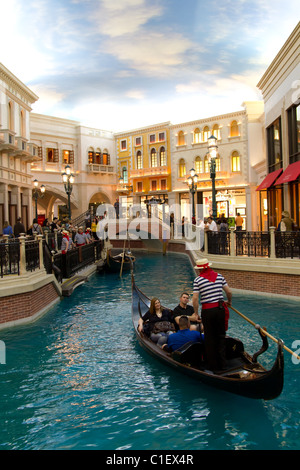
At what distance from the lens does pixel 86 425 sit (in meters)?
4.84

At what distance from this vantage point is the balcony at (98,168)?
34.0 meters

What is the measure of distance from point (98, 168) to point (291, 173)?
22918 mm

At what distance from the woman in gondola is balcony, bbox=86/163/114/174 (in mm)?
27821

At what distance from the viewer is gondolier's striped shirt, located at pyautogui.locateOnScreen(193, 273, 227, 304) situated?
5.21 m

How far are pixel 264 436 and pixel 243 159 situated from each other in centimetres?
2494

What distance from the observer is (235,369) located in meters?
5.29

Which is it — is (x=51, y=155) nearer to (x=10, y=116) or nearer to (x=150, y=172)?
(x=150, y=172)

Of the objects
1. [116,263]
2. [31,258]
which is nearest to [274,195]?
[116,263]

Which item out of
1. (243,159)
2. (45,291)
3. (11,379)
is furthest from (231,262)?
(243,159)

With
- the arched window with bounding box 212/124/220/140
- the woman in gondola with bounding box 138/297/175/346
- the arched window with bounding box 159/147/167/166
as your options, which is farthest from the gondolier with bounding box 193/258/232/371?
the arched window with bounding box 159/147/167/166

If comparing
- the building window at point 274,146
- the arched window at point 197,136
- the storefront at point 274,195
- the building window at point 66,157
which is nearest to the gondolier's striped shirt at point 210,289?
the storefront at point 274,195

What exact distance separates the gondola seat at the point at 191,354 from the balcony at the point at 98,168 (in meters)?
29.5

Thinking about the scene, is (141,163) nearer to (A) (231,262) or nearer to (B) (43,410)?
(A) (231,262)

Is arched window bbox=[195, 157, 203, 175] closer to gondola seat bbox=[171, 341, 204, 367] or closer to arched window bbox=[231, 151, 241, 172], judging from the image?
arched window bbox=[231, 151, 241, 172]
